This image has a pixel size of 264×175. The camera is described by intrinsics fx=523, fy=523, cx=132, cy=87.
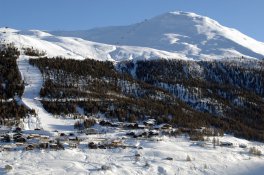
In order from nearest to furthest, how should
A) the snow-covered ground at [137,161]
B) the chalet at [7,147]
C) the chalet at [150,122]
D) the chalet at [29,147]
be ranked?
the snow-covered ground at [137,161], the chalet at [29,147], the chalet at [7,147], the chalet at [150,122]

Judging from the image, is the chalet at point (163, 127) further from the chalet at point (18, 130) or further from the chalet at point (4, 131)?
the chalet at point (4, 131)

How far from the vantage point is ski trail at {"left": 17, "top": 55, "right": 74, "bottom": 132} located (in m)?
72.8

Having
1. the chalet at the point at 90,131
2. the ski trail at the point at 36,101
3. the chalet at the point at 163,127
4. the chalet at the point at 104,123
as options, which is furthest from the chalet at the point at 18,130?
the chalet at the point at 163,127

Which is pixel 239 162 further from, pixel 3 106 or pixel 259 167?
pixel 3 106

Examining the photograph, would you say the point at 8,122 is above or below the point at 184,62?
below

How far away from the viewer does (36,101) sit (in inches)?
3403

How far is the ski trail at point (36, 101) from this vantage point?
7281 cm

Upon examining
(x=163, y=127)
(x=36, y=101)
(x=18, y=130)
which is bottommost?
(x=18, y=130)

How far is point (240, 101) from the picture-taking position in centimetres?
12694

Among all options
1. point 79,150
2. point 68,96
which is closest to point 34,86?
point 68,96

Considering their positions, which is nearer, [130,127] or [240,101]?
[130,127]

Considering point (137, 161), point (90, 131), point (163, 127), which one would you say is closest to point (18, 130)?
point (90, 131)

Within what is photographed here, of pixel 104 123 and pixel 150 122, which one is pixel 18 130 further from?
pixel 150 122

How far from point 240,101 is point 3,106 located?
6607 centimetres
